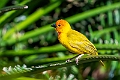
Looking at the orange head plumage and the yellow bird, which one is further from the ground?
the orange head plumage

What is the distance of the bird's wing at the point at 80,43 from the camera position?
0.79 m

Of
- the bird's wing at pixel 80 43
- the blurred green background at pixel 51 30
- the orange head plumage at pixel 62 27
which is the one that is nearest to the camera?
the bird's wing at pixel 80 43

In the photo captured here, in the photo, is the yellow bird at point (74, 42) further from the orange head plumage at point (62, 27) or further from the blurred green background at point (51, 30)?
the blurred green background at point (51, 30)

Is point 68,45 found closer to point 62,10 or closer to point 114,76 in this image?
point 114,76

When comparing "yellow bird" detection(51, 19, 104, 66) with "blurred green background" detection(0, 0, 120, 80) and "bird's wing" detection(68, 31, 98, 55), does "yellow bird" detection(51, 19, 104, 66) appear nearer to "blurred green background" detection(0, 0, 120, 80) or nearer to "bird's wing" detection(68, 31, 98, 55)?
"bird's wing" detection(68, 31, 98, 55)

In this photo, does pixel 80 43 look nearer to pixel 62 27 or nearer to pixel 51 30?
pixel 62 27

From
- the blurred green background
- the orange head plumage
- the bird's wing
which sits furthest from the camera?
the blurred green background

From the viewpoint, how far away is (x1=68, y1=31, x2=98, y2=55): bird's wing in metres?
0.79

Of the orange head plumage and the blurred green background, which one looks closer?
the orange head plumage

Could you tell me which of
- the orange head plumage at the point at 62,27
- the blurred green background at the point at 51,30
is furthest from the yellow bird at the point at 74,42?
the blurred green background at the point at 51,30

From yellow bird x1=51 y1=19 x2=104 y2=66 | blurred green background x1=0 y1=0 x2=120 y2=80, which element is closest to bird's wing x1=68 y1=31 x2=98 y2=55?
yellow bird x1=51 y1=19 x2=104 y2=66

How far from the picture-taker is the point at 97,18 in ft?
6.21

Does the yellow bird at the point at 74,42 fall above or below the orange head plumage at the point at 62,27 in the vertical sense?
below

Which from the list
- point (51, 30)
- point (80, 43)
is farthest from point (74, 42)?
point (51, 30)
